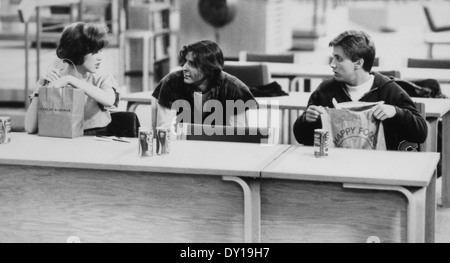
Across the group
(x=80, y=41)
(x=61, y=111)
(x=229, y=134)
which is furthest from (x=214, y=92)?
(x=61, y=111)

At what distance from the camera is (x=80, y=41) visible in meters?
4.20

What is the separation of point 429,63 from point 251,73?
59.8 inches

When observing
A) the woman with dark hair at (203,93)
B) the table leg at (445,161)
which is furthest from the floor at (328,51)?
the woman with dark hair at (203,93)

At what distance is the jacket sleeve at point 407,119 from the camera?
13.1 ft

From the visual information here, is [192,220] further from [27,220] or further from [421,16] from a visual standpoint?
[421,16]

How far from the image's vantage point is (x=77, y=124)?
4.05 metres

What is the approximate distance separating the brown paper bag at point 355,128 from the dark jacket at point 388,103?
0.17 metres

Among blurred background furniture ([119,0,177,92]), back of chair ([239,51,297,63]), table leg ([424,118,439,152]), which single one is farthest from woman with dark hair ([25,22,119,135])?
blurred background furniture ([119,0,177,92])

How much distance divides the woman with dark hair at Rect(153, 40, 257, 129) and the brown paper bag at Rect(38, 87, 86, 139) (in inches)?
26.3

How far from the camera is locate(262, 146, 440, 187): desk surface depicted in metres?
3.12

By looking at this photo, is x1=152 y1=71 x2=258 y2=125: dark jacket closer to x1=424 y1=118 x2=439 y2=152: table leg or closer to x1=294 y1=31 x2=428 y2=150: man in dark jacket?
x1=294 y1=31 x2=428 y2=150: man in dark jacket

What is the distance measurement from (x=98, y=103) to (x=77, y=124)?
0.89 feet

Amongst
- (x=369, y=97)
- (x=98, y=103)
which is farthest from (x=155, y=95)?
(x=369, y=97)

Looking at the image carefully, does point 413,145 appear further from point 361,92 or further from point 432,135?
point 432,135
